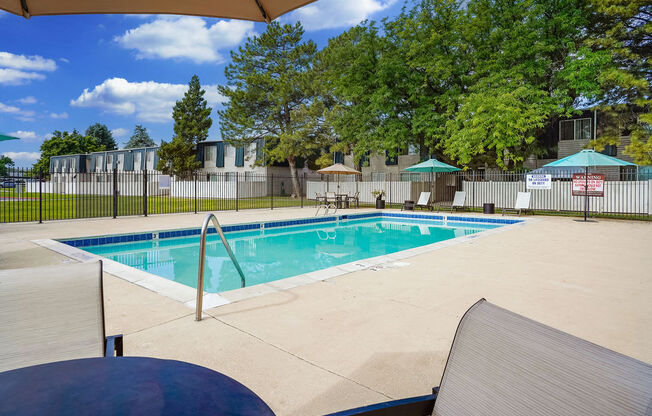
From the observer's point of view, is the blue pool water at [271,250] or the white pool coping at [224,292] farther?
the blue pool water at [271,250]

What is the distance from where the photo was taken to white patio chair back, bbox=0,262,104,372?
140cm

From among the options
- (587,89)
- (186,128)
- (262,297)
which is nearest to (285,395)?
(262,297)

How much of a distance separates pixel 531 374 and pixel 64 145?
60.4 metres

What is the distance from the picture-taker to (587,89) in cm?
1357

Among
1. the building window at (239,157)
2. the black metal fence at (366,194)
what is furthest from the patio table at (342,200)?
the building window at (239,157)

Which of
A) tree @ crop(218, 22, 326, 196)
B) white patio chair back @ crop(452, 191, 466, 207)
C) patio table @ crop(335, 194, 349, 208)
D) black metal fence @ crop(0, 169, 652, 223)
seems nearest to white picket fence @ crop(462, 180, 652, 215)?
black metal fence @ crop(0, 169, 652, 223)

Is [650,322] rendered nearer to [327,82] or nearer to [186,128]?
[327,82]

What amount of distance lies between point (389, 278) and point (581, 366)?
3.50m

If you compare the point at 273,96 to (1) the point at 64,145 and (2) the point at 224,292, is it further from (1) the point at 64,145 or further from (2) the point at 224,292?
(1) the point at 64,145

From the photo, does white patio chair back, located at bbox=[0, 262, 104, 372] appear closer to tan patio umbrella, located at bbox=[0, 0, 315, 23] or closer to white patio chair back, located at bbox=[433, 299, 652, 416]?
white patio chair back, located at bbox=[433, 299, 652, 416]

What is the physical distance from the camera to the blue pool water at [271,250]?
6125 millimetres

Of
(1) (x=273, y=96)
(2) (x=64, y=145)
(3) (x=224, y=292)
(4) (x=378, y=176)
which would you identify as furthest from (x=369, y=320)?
(2) (x=64, y=145)

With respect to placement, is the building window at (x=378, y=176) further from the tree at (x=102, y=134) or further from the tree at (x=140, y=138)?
the tree at (x=140, y=138)

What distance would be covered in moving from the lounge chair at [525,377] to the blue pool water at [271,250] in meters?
4.39
